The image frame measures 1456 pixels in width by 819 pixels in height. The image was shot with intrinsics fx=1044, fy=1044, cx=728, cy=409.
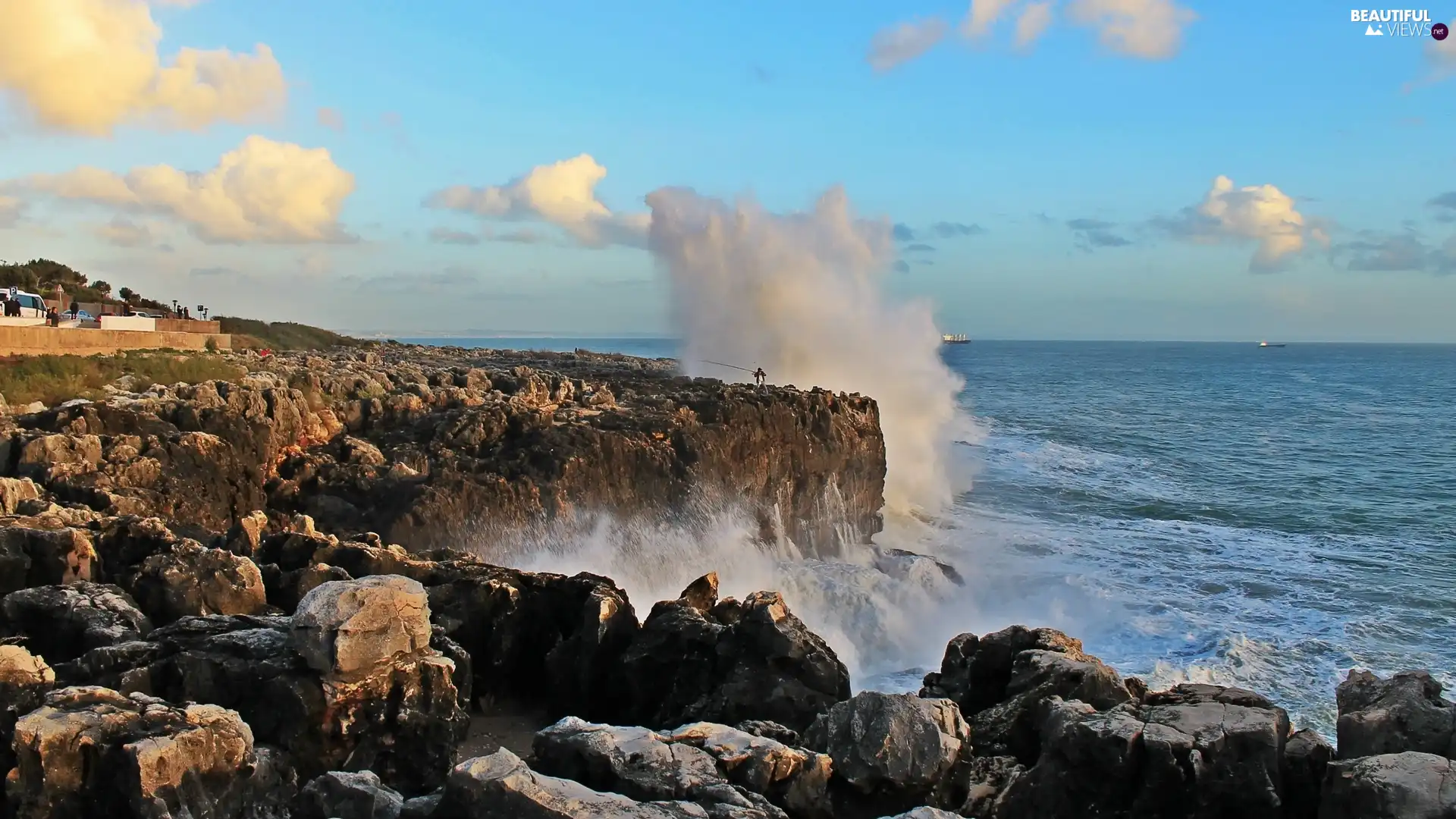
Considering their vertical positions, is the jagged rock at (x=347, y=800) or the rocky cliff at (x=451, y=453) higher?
the rocky cliff at (x=451, y=453)

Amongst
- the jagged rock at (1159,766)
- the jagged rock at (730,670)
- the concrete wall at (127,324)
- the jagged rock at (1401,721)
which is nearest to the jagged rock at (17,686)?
the jagged rock at (730,670)

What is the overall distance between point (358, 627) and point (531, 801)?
2.78m

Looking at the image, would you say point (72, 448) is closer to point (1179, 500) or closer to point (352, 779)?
point (352, 779)

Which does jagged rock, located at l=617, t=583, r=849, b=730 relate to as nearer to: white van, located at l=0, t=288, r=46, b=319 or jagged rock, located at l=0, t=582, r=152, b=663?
jagged rock, located at l=0, t=582, r=152, b=663

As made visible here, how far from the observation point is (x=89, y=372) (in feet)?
74.3

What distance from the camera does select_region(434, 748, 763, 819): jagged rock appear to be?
17.7 feet

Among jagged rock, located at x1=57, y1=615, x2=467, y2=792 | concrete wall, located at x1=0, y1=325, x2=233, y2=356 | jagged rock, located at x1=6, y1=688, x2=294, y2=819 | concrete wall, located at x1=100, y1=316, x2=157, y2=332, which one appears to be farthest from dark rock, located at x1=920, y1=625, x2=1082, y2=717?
concrete wall, located at x1=100, y1=316, x2=157, y2=332

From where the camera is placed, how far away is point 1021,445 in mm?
43719

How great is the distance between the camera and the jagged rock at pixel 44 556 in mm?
9789

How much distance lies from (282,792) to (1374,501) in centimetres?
3168

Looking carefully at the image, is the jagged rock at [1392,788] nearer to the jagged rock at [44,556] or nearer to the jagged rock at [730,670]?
the jagged rock at [730,670]

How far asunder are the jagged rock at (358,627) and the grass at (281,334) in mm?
46575

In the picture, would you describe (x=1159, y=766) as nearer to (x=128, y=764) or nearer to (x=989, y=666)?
(x=989, y=666)

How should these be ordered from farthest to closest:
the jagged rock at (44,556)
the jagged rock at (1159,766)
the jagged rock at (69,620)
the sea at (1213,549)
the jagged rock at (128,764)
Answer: the sea at (1213,549) < the jagged rock at (44,556) < the jagged rock at (69,620) < the jagged rock at (1159,766) < the jagged rock at (128,764)
